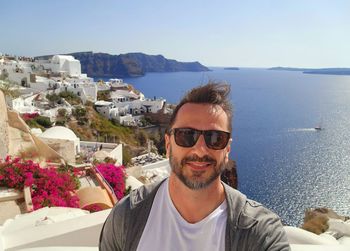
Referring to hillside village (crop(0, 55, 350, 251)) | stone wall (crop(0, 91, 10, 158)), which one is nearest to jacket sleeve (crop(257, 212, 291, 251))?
hillside village (crop(0, 55, 350, 251))

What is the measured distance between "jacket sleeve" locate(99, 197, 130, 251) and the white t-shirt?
0.14 metres

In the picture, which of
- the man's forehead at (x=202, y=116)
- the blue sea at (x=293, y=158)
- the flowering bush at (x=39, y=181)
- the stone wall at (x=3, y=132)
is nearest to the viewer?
the man's forehead at (x=202, y=116)

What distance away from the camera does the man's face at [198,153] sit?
6.42ft

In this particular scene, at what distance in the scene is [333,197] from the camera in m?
32.7

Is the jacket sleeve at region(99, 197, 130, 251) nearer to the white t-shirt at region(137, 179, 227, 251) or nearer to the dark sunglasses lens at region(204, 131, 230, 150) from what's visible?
the white t-shirt at region(137, 179, 227, 251)

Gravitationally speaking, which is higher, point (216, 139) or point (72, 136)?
point (216, 139)

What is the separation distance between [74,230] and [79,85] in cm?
4551

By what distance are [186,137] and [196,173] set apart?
234mm

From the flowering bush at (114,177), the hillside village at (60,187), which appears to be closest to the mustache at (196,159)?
the hillside village at (60,187)

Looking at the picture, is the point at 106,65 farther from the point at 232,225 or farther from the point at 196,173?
the point at 232,225

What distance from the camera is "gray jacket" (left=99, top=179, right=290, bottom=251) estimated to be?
5.89 feet

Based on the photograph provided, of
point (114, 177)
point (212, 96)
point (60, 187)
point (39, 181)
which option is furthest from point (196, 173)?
point (114, 177)

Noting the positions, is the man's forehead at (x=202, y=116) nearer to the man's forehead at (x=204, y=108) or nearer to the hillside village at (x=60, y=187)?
the man's forehead at (x=204, y=108)

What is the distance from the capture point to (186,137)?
6.61ft
